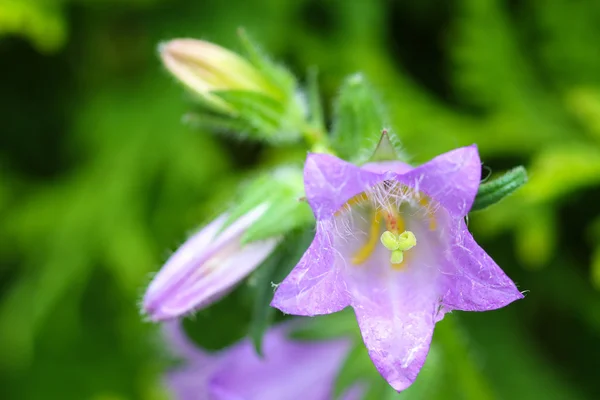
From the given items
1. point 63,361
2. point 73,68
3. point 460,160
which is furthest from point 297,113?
point 63,361

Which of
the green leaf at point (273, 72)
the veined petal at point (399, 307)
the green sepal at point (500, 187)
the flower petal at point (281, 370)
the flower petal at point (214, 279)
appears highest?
the green leaf at point (273, 72)

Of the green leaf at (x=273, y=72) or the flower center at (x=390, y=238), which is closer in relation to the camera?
the flower center at (x=390, y=238)

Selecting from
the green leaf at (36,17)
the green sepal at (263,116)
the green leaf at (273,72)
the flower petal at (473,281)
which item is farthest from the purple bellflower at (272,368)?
the green leaf at (36,17)

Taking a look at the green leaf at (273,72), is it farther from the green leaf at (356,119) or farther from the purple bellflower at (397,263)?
the purple bellflower at (397,263)

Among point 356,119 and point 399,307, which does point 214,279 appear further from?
point 356,119

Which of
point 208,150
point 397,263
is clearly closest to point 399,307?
point 397,263

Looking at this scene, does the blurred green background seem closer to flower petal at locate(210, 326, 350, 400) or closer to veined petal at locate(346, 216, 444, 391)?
flower petal at locate(210, 326, 350, 400)
